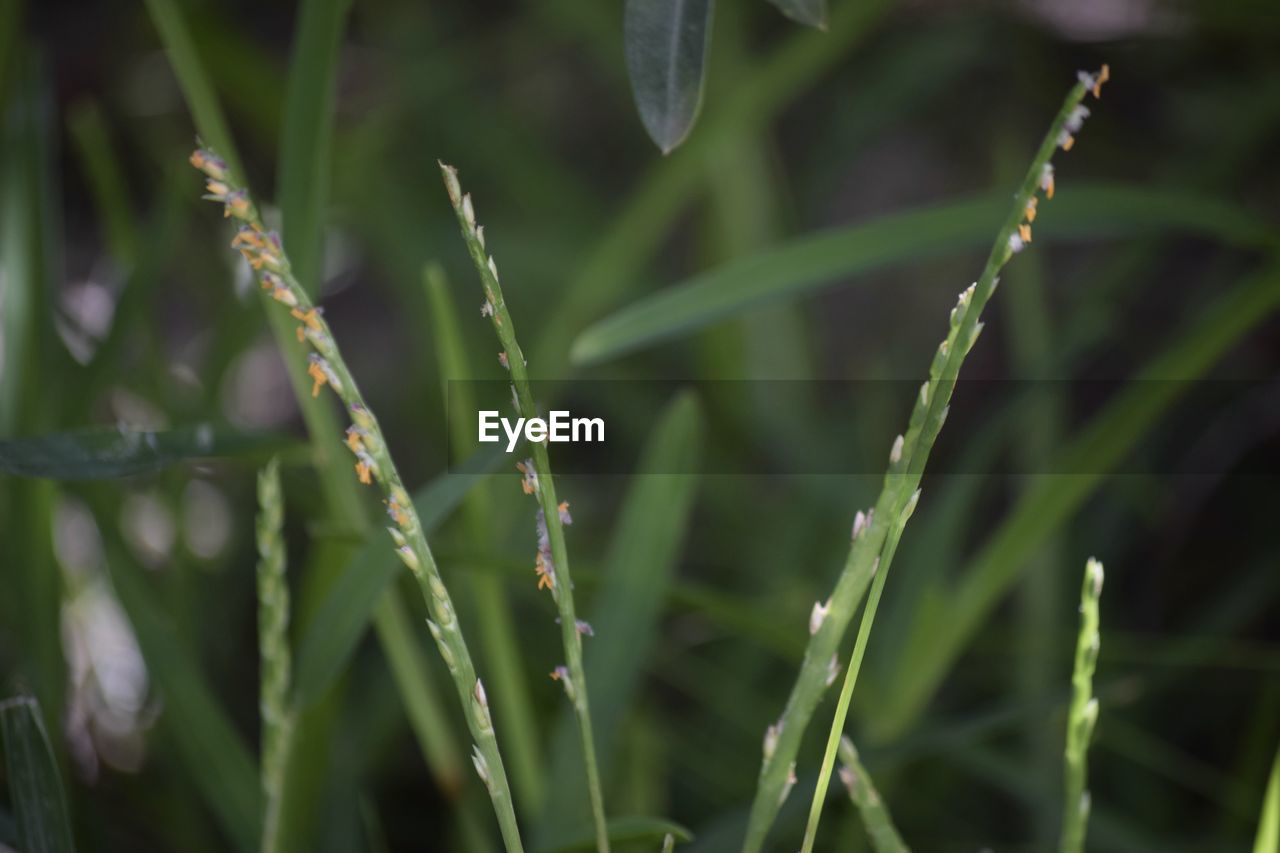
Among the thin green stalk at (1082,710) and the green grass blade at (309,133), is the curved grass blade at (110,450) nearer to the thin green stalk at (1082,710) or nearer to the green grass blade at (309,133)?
the green grass blade at (309,133)

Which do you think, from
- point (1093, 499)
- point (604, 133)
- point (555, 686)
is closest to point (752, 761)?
point (555, 686)

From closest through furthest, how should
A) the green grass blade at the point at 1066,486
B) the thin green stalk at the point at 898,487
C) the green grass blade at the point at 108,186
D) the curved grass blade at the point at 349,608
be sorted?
the thin green stalk at the point at 898,487 → the curved grass blade at the point at 349,608 → the green grass blade at the point at 1066,486 → the green grass blade at the point at 108,186

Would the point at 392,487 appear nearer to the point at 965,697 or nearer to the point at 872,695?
the point at 872,695

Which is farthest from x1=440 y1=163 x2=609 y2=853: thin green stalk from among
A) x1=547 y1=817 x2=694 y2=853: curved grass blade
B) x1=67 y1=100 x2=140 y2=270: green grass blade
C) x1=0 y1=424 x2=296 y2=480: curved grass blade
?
x1=67 y1=100 x2=140 y2=270: green grass blade

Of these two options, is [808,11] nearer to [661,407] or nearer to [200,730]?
[200,730]

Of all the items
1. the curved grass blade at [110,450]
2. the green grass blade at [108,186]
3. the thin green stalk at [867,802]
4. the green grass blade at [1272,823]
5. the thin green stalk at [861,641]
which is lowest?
the green grass blade at [1272,823]

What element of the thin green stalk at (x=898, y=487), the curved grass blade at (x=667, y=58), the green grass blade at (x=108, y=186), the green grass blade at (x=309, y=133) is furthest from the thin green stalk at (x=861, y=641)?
the green grass blade at (x=108, y=186)

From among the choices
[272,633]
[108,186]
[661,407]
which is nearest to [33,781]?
[272,633]
